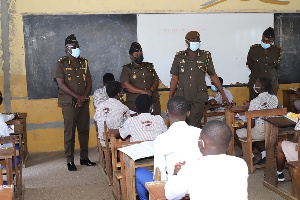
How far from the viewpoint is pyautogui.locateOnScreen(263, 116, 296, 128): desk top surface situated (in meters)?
4.25

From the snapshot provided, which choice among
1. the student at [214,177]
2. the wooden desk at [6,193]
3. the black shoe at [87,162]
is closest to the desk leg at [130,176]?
the wooden desk at [6,193]

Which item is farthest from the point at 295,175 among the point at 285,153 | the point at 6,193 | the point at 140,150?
the point at 6,193

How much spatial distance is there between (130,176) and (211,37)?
424 cm

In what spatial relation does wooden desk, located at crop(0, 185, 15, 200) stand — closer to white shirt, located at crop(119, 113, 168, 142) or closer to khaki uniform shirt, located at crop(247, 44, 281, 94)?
white shirt, located at crop(119, 113, 168, 142)

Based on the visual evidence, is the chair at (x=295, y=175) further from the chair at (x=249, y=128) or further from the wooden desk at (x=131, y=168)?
the wooden desk at (x=131, y=168)

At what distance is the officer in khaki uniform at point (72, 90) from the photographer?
17.5ft

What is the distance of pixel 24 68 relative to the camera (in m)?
6.35

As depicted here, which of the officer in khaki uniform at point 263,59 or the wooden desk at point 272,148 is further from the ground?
the officer in khaki uniform at point 263,59

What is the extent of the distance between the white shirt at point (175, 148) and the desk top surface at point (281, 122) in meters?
1.77

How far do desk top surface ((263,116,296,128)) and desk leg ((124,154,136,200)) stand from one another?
1767 millimetres

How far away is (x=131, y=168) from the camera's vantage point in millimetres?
3307

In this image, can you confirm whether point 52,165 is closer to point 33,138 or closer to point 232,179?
point 33,138

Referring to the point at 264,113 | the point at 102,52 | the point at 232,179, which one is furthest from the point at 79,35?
the point at 232,179

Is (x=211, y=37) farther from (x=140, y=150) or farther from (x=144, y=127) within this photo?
(x=140, y=150)
